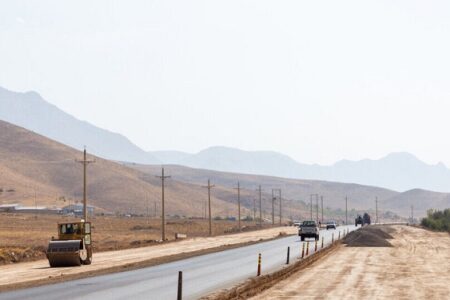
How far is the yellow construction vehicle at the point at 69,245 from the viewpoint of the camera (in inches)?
1913

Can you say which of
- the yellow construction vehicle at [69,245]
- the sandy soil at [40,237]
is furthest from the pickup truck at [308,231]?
the yellow construction vehicle at [69,245]

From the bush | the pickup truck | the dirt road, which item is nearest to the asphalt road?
the dirt road

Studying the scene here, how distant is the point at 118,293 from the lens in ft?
109

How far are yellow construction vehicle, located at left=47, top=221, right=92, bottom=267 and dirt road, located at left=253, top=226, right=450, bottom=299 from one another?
14.2 metres

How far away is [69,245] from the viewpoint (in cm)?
4872

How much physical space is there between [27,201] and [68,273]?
15940 centimetres

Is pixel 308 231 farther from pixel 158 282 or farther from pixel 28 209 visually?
pixel 28 209

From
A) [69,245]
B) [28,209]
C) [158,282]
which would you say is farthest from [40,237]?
[28,209]

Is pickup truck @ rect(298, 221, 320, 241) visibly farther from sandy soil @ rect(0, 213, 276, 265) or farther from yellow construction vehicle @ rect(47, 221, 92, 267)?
yellow construction vehicle @ rect(47, 221, 92, 267)

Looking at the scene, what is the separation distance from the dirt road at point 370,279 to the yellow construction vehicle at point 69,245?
1419cm

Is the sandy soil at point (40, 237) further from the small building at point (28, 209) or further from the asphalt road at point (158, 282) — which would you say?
the small building at point (28, 209)

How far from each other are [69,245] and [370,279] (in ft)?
63.3

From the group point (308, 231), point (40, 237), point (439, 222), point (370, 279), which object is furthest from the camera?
point (439, 222)

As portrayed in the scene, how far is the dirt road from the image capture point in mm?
31625
